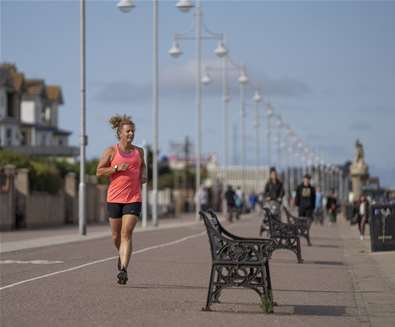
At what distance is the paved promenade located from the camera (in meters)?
12.2

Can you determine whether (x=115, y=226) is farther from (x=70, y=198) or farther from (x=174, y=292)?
(x=70, y=198)

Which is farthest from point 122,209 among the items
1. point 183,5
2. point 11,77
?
point 11,77

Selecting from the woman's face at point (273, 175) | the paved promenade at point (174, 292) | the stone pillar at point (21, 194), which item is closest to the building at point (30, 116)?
the stone pillar at point (21, 194)

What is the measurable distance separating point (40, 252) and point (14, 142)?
263 ft

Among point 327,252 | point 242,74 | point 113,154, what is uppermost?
point 242,74

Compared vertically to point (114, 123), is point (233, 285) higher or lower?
lower

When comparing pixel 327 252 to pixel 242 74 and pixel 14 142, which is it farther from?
pixel 14 142

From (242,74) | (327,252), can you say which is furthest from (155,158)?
(327,252)

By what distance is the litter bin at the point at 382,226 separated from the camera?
2530 cm

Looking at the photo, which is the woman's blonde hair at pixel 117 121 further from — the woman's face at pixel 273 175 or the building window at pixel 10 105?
the building window at pixel 10 105

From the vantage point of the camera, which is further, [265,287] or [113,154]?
[113,154]

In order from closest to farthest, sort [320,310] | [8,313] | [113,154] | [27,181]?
[8,313] < [320,310] < [113,154] < [27,181]

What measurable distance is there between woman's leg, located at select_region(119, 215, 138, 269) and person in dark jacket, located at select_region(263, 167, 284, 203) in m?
13.9

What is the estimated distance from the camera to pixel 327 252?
2648 centimetres
